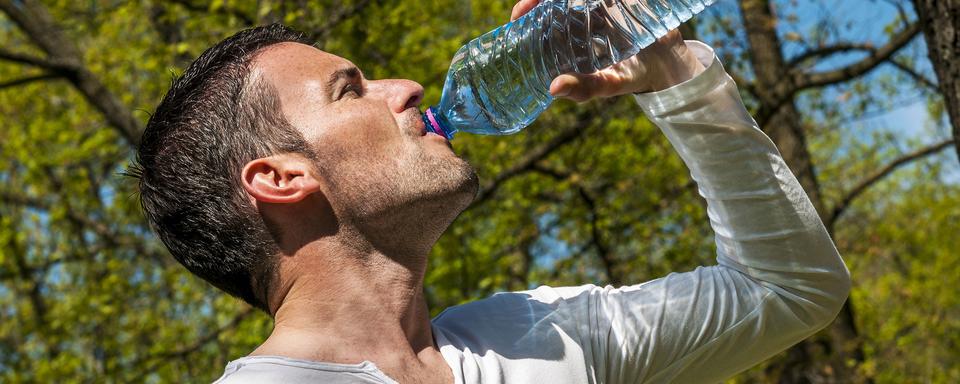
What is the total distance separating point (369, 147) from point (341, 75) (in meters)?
0.20

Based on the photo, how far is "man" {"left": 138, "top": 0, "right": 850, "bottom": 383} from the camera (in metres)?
1.87

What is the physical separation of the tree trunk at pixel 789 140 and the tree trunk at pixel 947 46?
3.63 metres

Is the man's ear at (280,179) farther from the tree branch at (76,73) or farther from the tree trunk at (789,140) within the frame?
the tree branch at (76,73)

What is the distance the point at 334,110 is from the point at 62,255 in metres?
7.87

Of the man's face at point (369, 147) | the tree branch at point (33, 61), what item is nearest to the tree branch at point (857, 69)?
the man's face at point (369, 147)

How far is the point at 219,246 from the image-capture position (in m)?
1.95

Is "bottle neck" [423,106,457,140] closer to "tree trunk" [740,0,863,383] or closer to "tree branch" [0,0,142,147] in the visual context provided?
"tree trunk" [740,0,863,383]

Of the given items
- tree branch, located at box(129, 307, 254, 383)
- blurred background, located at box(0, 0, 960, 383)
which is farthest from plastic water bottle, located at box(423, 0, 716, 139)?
tree branch, located at box(129, 307, 254, 383)

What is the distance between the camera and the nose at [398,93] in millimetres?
1981

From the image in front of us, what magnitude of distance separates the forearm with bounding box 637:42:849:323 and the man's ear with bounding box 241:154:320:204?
0.67 meters

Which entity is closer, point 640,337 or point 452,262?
point 640,337

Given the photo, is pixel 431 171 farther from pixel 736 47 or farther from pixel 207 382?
pixel 207 382

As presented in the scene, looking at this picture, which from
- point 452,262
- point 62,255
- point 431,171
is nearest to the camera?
point 431,171

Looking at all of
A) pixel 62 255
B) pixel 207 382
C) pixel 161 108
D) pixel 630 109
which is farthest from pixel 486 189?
pixel 161 108
